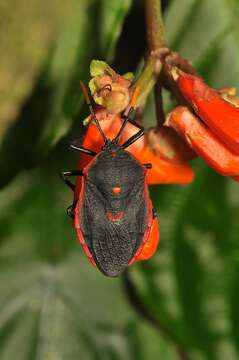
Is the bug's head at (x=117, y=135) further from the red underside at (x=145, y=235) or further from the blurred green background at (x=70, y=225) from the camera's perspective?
the blurred green background at (x=70, y=225)

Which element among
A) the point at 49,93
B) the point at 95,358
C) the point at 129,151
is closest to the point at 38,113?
the point at 49,93

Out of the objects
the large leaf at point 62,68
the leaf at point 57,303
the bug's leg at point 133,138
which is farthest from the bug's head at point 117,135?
the leaf at point 57,303

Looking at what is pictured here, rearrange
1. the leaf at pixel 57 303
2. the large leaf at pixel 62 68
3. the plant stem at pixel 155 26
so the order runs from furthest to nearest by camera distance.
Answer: the leaf at pixel 57 303 → the large leaf at pixel 62 68 → the plant stem at pixel 155 26

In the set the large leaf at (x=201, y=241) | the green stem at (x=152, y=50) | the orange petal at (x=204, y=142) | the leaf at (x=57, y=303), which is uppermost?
the green stem at (x=152, y=50)

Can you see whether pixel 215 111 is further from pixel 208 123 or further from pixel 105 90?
pixel 105 90

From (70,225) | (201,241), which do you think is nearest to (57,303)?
(70,225)
